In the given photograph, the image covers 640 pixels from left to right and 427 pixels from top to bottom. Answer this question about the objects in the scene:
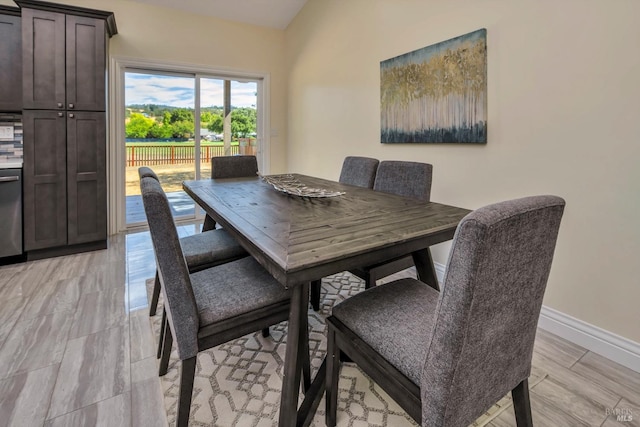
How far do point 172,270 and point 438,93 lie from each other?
2.33 m

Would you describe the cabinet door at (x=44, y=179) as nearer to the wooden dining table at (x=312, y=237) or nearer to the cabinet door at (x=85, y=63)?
the cabinet door at (x=85, y=63)

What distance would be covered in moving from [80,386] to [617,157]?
9.34 feet

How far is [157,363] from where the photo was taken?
1.64 meters

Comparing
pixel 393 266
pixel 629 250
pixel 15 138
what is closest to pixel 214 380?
pixel 393 266

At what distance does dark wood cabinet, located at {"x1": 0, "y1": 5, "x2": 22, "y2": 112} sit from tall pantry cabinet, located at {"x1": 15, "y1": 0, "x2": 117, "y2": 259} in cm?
21

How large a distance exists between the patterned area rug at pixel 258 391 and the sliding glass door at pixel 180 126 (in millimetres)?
3006

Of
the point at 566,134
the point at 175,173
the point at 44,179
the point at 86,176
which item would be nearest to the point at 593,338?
the point at 566,134

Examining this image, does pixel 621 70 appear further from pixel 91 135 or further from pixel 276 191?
pixel 91 135

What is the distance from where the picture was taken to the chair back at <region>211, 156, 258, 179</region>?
2.93 meters

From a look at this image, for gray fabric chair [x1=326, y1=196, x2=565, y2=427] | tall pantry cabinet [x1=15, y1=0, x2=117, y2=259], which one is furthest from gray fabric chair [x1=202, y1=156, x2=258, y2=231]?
gray fabric chair [x1=326, y1=196, x2=565, y2=427]

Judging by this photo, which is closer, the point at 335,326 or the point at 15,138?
the point at 335,326

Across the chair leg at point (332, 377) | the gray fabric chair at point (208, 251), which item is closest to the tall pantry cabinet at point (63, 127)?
the gray fabric chair at point (208, 251)

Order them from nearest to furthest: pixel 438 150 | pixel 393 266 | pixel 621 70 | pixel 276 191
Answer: pixel 621 70 → pixel 393 266 → pixel 276 191 → pixel 438 150

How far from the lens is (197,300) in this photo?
1253mm
